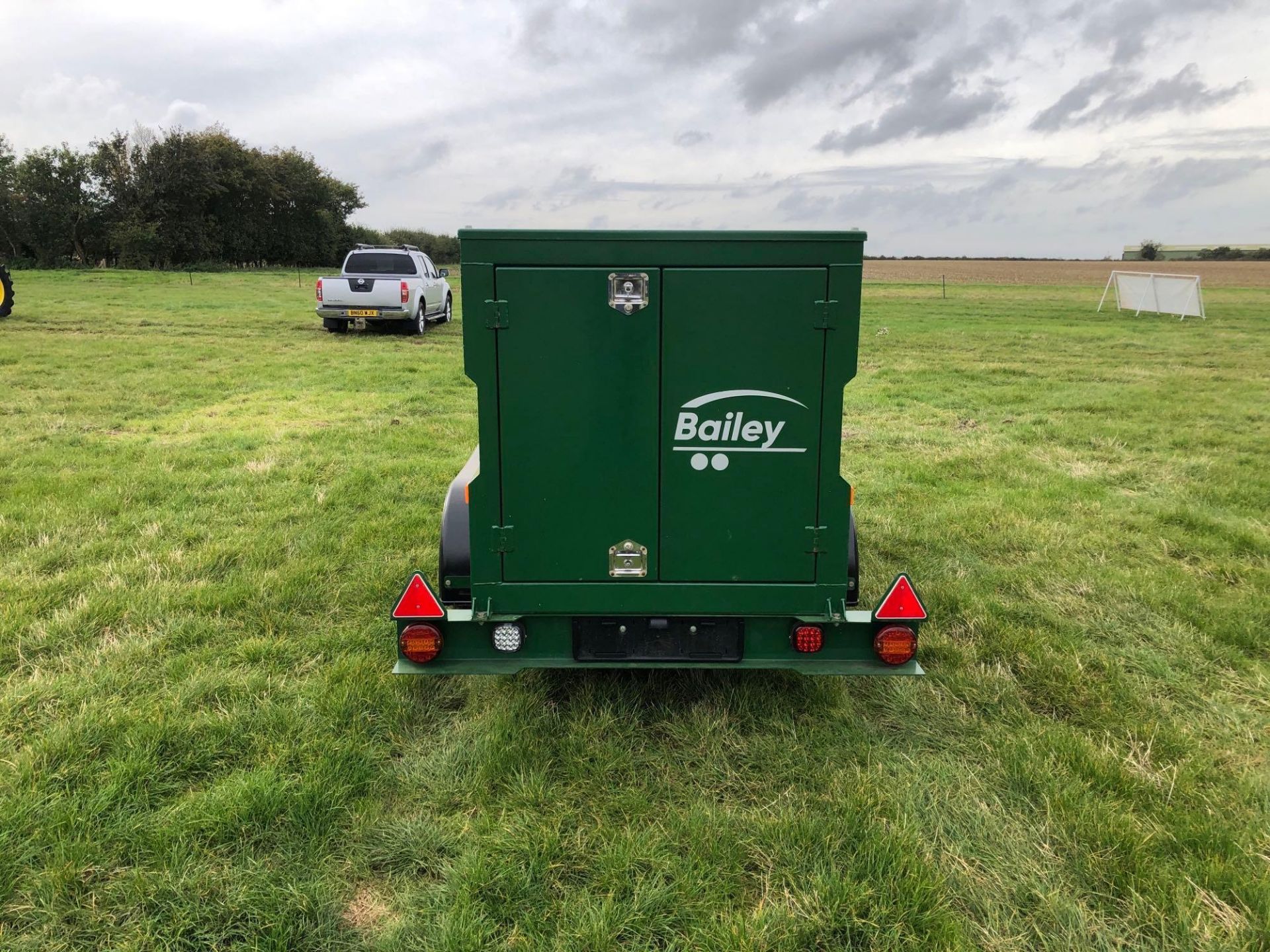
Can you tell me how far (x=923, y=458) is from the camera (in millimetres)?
7852

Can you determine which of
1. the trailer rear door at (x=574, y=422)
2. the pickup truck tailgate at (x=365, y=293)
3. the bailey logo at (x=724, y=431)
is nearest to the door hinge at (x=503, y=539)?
the trailer rear door at (x=574, y=422)

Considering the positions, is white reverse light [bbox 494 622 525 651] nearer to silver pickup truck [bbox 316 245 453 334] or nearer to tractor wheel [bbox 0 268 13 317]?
silver pickup truck [bbox 316 245 453 334]

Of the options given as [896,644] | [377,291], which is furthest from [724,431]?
[377,291]

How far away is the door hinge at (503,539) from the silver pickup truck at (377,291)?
14.2m

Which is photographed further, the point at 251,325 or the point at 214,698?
the point at 251,325

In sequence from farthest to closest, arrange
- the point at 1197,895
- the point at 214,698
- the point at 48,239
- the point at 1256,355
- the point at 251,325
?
the point at 48,239
the point at 251,325
the point at 1256,355
the point at 214,698
the point at 1197,895

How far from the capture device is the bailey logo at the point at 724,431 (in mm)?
2945

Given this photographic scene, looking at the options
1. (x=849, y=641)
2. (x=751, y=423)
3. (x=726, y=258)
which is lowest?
(x=849, y=641)

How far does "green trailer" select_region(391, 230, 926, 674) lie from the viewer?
2857 mm

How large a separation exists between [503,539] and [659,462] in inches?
26.1

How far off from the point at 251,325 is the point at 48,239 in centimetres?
3366

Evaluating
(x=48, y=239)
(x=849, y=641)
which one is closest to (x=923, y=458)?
(x=849, y=641)

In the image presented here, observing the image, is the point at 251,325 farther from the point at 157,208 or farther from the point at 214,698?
the point at 157,208

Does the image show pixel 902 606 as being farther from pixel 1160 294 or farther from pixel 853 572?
pixel 1160 294
